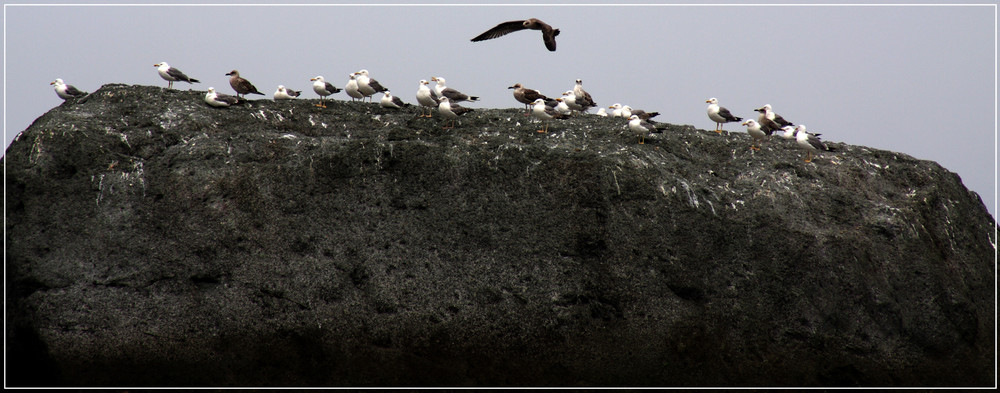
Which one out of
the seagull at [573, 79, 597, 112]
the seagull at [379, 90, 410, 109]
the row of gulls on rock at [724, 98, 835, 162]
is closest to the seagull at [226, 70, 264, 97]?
the seagull at [379, 90, 410, 109]

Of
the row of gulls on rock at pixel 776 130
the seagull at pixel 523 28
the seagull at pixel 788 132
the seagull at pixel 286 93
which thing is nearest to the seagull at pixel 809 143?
the row of gulls on rock at pixel 776 130

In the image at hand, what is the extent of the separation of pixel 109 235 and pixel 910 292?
11323 mm

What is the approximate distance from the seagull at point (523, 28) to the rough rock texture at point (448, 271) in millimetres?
4799

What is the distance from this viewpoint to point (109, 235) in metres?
11.4

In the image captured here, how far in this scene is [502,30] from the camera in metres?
17.1

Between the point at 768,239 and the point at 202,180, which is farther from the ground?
the point at 202,180

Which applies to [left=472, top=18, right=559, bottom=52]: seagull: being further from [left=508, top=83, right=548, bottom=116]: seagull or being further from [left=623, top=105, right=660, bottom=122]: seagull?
[left=623, top=105, right=660, bottom=122]: seagull

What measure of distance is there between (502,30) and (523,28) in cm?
45

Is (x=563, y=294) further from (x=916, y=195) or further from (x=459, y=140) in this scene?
(x=916, y=195)

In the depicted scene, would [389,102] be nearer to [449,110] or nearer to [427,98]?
[427,98]

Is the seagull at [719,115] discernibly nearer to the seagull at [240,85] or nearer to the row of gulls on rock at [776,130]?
the row of gulls on rock at [776,130]

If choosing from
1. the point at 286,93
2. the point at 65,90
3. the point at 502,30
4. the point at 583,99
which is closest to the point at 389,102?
the point at 286,93

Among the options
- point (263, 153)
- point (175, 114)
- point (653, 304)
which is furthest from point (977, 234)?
point (175, 114)

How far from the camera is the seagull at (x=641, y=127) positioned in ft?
41.7
